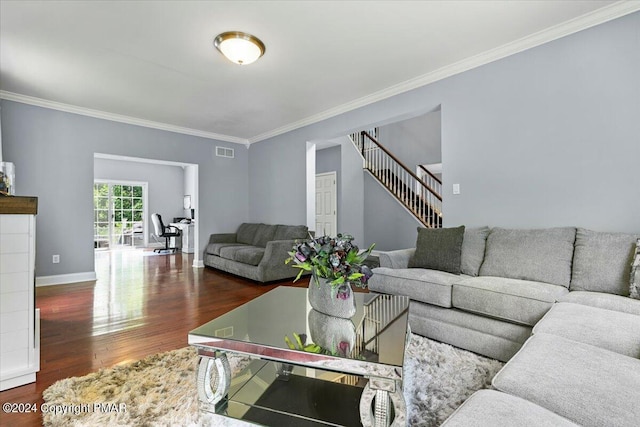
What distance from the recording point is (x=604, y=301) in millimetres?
1829

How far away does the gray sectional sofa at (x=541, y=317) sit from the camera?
34.9 inches

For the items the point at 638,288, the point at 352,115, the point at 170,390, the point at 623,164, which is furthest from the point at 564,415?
the point at 352,115

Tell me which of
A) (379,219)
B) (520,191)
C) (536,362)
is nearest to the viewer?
(536,362)

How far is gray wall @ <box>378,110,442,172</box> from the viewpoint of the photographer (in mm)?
7316

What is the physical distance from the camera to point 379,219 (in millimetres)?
6801

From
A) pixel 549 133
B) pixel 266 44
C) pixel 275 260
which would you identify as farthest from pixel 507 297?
pixel 275 260

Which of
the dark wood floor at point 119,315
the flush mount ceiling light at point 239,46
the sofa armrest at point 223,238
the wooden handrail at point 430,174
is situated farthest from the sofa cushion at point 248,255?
the wooden handrail at point 430,174

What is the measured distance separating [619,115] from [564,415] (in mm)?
2614

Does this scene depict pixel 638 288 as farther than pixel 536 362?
Yes

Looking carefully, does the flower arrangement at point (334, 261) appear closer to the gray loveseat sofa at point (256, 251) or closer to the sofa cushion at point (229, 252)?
the gray loveseat sofa at point (256, 251)

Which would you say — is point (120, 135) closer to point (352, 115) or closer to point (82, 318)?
point (82, 318)

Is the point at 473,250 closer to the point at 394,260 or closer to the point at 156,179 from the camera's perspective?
the point at 394,260

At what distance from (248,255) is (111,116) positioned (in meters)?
3.17

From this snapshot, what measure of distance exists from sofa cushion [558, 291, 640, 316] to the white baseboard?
586 centimetres
